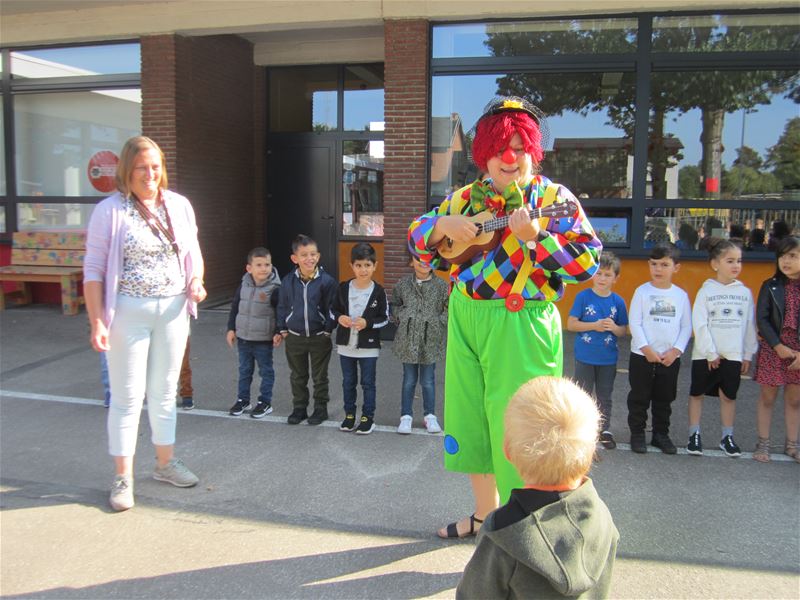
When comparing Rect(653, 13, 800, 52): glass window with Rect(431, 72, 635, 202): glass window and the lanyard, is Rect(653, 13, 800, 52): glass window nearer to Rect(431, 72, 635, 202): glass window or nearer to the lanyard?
Rect(431, 72, 635, 202): glass window

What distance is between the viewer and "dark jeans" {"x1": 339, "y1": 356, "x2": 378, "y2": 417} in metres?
4.69

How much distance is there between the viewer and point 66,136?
10.2 m

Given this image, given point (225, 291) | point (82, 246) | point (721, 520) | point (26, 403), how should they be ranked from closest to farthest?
point (721, 520) → point (26, 403) → point (82, 246) → point (225, 291)

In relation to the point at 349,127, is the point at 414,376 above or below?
below

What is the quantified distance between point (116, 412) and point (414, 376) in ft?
6.51

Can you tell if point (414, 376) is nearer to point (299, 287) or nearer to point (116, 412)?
point (299, 287)

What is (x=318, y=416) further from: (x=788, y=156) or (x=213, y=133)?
(x=213, y=133)

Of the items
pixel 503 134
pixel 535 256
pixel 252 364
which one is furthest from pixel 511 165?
pixel 252 364

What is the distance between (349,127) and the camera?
1047cm

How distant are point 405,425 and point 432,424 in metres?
0.19

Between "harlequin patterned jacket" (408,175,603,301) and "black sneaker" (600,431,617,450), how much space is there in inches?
77.6

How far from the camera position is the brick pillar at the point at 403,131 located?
7.66 metres

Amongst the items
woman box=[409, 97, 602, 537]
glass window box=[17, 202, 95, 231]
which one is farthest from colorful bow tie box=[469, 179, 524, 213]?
glass window box=[17, 202, 95, 231]

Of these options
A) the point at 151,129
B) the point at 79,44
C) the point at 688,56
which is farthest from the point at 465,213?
the point at 79,44
